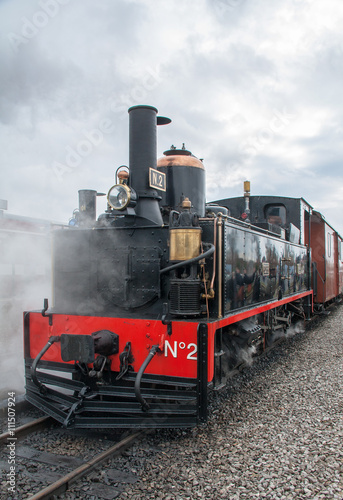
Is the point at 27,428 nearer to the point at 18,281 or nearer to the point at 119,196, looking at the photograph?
the point at 119,196

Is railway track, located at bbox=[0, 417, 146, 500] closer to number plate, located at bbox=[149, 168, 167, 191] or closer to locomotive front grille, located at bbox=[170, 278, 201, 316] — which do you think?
locomotive front grille, located at bbox=[170, 278, 201, 316]

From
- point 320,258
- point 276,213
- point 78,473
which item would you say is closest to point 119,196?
point 78,473

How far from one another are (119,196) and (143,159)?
492 mm

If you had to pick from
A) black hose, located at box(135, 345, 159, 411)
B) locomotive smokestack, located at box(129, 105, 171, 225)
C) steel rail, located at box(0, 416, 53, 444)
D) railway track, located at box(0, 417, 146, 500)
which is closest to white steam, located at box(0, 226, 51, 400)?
steel rail, located at box(0, 416, 53, 444)

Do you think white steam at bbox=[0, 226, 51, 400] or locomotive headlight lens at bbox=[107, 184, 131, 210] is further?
white steam at bbox=[0, 226, 51, 400]

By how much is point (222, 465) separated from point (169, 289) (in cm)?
165

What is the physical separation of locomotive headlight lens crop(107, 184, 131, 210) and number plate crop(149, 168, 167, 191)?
0.29 m

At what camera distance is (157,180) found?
4.27m

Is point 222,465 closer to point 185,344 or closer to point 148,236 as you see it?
point 185,344

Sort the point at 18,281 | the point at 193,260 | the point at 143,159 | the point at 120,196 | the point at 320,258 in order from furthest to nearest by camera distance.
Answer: the point at 320,258 → the point at 18,281 → the point at 143,159 → the point at 120,196 → the point at 193,260

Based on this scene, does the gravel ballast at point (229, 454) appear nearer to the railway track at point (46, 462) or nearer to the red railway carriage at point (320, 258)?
the railway track at point (46, 462)

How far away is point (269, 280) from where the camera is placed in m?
5.93

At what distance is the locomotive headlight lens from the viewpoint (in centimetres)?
401

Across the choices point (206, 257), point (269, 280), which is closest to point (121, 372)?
point (206, 257)
